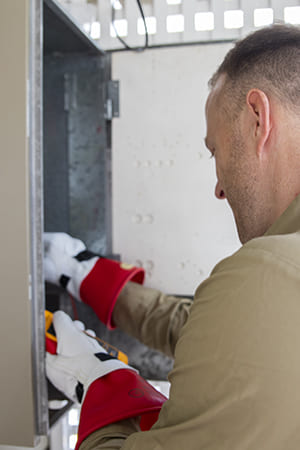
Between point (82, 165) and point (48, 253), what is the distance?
313 mm

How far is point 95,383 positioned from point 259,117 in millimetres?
676

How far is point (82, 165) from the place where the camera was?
1.42 meters

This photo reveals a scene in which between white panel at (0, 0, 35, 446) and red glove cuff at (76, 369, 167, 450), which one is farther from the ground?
white panel at (0, 0, 35, 446)

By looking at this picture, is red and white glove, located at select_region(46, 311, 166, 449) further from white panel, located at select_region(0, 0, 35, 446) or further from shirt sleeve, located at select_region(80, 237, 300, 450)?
shirt sleeve, located at select_region(80, 237, 300, 450)

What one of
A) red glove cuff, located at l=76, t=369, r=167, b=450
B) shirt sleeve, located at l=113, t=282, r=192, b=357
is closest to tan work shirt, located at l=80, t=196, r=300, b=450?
red glove cuff, located at l=76, t=369, r=167, b=450

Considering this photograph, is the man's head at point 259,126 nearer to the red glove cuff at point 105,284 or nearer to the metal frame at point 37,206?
the metal frame at point 37,206

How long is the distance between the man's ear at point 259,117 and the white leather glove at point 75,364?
0.60 metres

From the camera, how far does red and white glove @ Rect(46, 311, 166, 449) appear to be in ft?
2.78

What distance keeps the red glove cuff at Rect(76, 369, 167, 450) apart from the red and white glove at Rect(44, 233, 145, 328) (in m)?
0.36

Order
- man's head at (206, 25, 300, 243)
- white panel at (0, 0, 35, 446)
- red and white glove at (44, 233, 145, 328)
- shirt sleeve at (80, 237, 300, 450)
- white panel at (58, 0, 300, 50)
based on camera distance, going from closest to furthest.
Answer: shirt sleeve at (80, 237, 300, 450), man's head at (206, 25, 300, 243), white panel at (0, 0, 35, 446), white panel at (58, 0, 300, 50), red and white glove at (44, 233, 145, 328)

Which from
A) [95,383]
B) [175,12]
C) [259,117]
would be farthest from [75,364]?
[175,12]

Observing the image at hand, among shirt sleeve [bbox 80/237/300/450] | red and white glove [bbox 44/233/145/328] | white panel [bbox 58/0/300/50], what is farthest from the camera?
red and white glove [bbox 44/233/145/328]

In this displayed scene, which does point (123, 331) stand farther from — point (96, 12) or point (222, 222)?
point (96, 12)

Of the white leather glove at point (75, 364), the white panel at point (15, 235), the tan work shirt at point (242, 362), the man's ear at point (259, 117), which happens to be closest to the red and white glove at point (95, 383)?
the white leather glove at point (75, 364)
